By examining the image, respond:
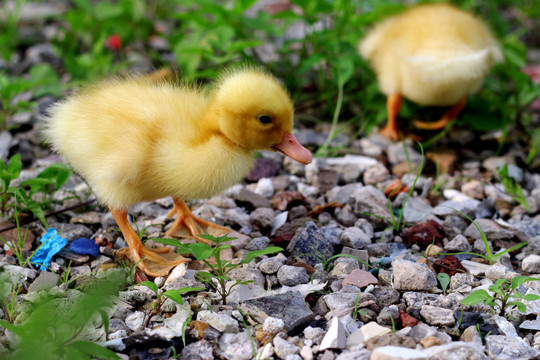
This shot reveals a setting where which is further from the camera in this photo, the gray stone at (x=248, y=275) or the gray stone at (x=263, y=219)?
the gray stone at (x=263, y=219)

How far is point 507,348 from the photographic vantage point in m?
2.04

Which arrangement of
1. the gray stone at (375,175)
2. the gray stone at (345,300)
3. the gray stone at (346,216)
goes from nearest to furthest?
the gray stone at (345,300) < the gray stone at (346,216) < the gray stone at (375,175)

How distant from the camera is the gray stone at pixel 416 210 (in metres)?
2.97

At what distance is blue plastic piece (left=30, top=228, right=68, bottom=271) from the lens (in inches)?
99.4

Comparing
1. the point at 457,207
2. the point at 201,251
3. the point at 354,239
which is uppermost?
the point at 201,251

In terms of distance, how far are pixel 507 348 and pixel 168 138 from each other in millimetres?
1463

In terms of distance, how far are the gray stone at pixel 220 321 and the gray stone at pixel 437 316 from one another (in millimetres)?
690

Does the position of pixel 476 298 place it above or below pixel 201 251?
below

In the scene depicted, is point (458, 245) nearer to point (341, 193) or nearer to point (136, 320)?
point (341, 193)

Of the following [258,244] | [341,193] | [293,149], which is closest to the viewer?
[293,149]

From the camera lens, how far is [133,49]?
4.83 meters

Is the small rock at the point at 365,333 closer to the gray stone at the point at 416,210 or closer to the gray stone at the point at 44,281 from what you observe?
the gray stone at the point at 416,210

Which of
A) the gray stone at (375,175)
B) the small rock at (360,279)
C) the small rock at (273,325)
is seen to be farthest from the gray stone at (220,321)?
the gray stone at (375,175)

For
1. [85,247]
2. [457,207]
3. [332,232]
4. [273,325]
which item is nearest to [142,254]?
[85,247]
